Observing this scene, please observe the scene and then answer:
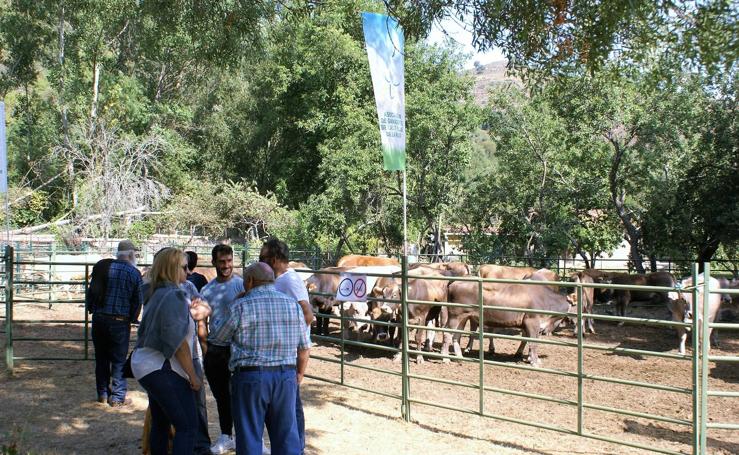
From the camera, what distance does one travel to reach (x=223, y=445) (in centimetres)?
596

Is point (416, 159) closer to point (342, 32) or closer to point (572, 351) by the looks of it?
point (342, 32)

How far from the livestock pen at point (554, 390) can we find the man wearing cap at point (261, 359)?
2788 mm

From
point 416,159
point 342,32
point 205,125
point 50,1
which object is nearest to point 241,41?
point 50,1

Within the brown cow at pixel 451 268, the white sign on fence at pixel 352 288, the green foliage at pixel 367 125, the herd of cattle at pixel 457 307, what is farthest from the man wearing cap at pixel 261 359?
the brown cow at pixel 451 268

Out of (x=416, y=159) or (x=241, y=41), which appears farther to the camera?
(x=416, y=159)

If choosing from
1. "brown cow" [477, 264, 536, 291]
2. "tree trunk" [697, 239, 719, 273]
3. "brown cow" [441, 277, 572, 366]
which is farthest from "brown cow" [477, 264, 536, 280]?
"tree trunk" [697, 239, 719, 273]

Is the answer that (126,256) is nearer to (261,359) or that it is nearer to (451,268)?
(261,359)

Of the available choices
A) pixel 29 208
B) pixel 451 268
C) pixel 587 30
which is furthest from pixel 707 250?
pixel 29 208

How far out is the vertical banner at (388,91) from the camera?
14.0 metres

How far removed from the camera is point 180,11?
10.4 metres

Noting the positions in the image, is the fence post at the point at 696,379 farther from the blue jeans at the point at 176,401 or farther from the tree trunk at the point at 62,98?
the tree trunk at the point at 62,98

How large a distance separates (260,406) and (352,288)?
364cm

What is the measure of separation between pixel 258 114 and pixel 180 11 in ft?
94.7

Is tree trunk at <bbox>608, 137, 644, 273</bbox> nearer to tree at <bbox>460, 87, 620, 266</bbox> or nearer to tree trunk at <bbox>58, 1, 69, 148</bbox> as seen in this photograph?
tree at <bbox>460, 87, 620, 266</bbox>
